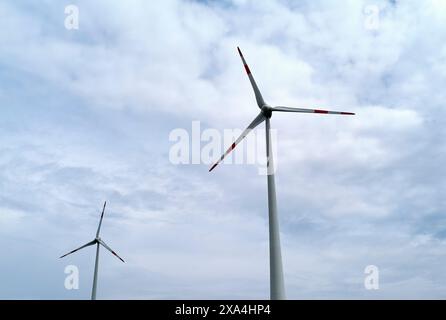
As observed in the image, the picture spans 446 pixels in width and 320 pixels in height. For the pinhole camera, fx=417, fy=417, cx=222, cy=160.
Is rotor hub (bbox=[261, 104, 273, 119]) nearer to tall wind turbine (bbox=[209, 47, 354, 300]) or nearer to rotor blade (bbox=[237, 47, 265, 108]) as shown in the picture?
tall wind turbine (bbox=[209, 47, 354, 300])

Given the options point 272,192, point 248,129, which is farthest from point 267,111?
point 272,192

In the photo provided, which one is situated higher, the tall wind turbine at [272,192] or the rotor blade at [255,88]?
the rotor blade at [255,88]

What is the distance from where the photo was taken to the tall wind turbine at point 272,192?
38250mm

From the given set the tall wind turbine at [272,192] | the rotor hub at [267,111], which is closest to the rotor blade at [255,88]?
the tall wind turbine at [272,192]

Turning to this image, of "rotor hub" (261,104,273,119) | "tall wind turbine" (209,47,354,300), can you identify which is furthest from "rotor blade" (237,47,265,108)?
"rotor hub" (261,104,273,119)

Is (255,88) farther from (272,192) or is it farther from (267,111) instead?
(272,192)

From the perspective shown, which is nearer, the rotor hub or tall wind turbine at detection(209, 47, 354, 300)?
tall wind turbine at detection(209, 47, 354, 300)

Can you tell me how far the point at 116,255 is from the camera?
96.5 metres

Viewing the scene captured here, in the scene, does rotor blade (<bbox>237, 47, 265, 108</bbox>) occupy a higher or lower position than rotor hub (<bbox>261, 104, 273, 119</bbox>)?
higher

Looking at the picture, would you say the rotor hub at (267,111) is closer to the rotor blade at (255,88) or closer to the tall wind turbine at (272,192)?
the tall wind turbine at (272,192)

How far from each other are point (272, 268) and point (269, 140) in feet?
49.3

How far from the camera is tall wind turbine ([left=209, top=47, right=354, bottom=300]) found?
38.2 meters
